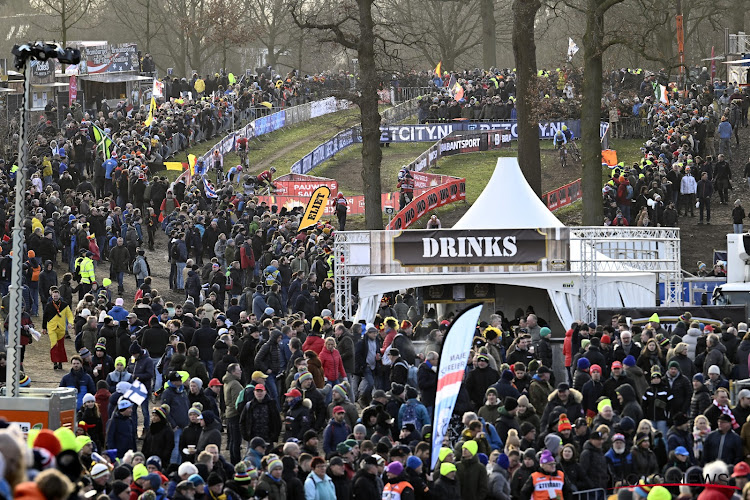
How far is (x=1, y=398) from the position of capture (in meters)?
12.6

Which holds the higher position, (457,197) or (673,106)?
(673,106)

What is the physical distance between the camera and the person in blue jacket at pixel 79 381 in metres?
17.2

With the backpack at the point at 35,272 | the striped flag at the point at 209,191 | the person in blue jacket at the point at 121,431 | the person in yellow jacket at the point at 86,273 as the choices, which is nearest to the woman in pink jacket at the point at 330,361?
the person in blue jacket at the point at 121,431

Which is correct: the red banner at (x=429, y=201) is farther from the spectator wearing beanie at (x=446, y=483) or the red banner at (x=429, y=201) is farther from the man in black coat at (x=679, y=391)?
the spectator wearing beanie at (x=446, y=483)

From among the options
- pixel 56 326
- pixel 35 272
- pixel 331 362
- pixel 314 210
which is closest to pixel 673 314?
pixel 331 362

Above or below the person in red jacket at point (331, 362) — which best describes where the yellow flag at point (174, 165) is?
above

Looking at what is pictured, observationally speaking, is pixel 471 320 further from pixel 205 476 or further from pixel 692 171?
pixel 692 171

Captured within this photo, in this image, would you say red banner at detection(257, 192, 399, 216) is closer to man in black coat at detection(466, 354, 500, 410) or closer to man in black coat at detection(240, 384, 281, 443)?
man in black coat at detection(466, 354, 500, 410)

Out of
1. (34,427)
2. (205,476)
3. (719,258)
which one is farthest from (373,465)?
(719,258)

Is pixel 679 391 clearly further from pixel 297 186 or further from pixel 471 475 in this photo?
pixel 297 186

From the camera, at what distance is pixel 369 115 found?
30.3 meters

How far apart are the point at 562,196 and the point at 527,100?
695 centimetres

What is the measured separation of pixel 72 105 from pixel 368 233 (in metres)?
21.9

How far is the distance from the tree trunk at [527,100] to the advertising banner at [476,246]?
9.47 m
